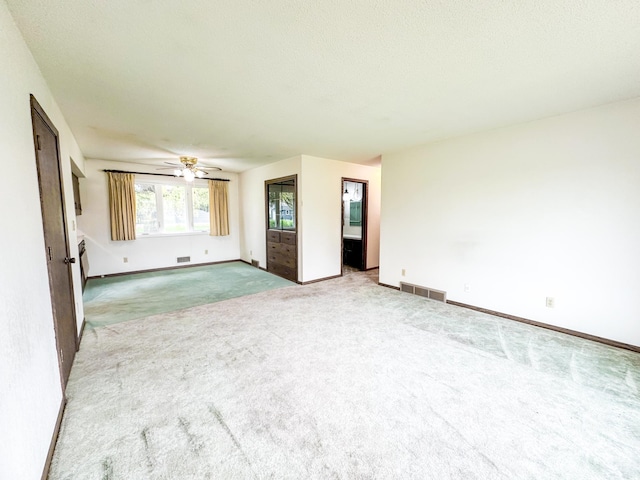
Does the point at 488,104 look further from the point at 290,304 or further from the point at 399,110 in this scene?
the point at 290,304

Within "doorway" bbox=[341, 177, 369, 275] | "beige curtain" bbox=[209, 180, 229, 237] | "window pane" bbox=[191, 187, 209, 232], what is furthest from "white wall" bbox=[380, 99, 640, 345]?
"window pane" bbox=[191, 187, 209, 232]

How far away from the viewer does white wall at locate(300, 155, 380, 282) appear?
15.8 feet

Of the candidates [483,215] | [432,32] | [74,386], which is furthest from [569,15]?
[74,386]

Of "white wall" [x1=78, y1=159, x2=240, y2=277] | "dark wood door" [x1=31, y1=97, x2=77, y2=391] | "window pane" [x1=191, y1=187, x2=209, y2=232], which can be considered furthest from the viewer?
"window pane" [x1=191, y1=187, x2=209, y2=232]

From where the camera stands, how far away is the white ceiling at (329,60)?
140 cm

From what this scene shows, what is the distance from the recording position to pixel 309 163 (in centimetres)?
476

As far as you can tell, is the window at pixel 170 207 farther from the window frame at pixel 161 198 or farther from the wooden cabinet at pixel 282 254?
the wooden cabinet at pixel 282 254

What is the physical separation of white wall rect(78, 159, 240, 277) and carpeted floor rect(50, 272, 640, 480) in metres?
3.11

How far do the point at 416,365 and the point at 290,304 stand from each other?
6.52ft

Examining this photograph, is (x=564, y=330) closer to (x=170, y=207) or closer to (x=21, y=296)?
(x=21, y=296)

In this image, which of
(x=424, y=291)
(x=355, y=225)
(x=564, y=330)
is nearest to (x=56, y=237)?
(x=424, y=291)

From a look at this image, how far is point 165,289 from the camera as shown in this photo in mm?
4535

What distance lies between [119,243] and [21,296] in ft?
16.5

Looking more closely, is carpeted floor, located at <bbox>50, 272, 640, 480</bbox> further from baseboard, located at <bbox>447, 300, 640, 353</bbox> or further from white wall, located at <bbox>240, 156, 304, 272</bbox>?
white wall, located at <bbox>240, 156, 304, 272</bbox>
